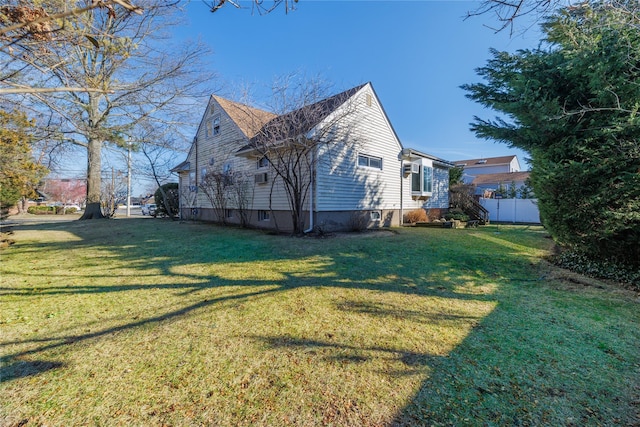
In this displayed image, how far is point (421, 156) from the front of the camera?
50.8ft

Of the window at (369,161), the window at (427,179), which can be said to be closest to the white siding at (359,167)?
the window at (369,161)

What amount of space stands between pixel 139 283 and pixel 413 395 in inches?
199

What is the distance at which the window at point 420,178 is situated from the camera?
1556 cm

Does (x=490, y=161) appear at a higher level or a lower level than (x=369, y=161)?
higher

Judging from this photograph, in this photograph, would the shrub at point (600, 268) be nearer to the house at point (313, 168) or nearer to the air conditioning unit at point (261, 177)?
the house at point (313, 168)

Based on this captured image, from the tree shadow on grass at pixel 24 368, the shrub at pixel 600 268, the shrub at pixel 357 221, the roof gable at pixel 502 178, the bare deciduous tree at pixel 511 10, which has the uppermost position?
the roof gable at pixel 502 178

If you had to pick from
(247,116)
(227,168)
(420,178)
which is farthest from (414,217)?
(227,168)

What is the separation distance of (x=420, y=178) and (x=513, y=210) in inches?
342

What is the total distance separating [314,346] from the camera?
2.98 metres

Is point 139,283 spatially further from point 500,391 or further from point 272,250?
point 500,391

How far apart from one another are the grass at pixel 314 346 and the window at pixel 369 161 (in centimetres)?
754

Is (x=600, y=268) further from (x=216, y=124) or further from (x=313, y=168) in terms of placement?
(x=216, y=124)

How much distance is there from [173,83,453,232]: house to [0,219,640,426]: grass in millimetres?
5229

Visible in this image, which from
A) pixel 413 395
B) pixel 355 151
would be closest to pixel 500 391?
pixel 413 395
